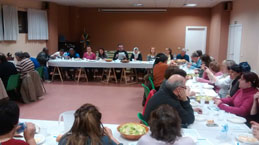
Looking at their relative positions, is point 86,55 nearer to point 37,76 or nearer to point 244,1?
point 37,76

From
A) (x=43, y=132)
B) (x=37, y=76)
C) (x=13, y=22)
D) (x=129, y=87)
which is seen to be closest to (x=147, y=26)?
(x=129, y=87)

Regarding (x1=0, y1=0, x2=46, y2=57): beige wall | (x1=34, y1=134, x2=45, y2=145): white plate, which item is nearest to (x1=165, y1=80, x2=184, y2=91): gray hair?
(x1=34, y1=134, x2=45, y2=145): white plate

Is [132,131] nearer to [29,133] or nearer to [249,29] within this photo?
[29,133]

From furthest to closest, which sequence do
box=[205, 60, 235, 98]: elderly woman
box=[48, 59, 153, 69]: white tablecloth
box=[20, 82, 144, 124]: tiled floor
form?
1. box=[48, 59, 153, 69]: white tablecloth
2. box=[20, 82, 144, 124]: tiled floor
3. box=[205, 60, 235, 98]: elderly woman

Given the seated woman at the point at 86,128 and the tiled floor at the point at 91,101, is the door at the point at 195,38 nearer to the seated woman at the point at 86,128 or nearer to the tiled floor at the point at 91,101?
the tiled floor at the point at 91,101

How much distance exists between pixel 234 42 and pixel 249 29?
1.45 meters

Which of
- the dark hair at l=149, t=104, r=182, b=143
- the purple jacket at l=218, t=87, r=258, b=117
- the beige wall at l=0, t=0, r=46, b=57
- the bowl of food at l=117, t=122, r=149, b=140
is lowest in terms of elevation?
the bowl of food at l=117, t=122, r=149, b=140

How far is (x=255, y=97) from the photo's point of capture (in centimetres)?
262

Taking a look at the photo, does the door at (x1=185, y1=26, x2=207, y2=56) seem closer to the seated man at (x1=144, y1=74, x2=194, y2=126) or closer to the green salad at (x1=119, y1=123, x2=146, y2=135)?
the seated man at (x1=144, y1=74, x2=194, y2=126)

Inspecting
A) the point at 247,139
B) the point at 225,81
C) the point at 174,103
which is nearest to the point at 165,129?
the point at 174,103

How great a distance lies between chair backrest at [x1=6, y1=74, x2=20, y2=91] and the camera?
513cm

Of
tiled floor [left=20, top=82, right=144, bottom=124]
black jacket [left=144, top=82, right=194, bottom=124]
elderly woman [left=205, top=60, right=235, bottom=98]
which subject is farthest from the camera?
tiled floor [left=20, top=82, right=144, bottom=124]

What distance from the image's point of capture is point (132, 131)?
2055mm

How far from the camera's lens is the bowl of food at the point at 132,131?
6.52 feet
